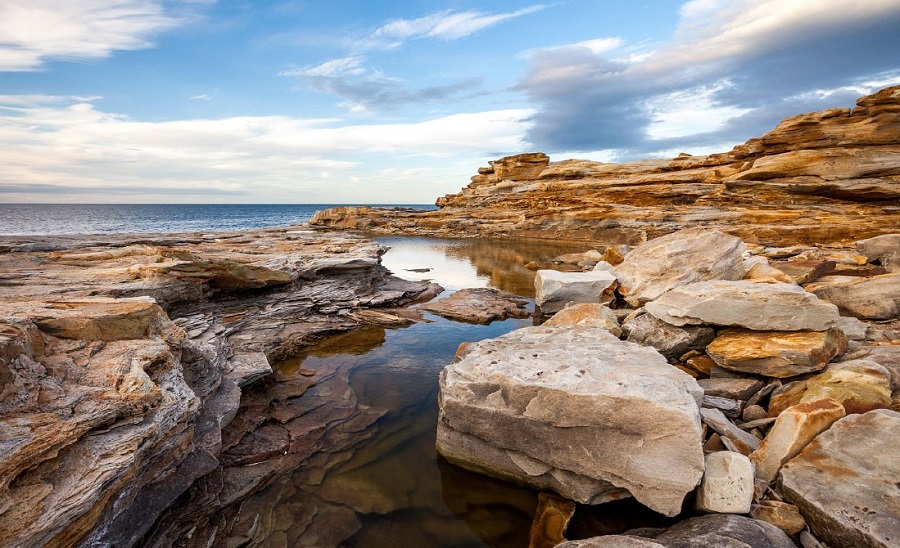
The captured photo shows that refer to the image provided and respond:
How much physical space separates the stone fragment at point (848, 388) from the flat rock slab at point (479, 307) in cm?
912

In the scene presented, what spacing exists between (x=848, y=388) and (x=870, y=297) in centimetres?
511

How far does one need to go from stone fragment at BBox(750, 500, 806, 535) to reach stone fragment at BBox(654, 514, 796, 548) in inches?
8.8

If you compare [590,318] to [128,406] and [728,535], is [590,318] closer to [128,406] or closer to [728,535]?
[728,535]

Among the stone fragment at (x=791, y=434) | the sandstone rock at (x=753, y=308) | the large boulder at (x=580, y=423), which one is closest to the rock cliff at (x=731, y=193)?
the sandstone rock at (x=753, y=308)

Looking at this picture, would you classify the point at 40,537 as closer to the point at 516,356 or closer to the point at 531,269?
the point at 516,356

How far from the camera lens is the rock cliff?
3206cm

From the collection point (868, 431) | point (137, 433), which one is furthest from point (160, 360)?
point (868, 431)

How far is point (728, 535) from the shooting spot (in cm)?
414

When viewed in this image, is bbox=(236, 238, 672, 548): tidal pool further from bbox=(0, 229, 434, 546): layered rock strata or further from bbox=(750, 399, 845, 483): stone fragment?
bbox=(750, 399, 845, 483): stone fragment

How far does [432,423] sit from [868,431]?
6434mm

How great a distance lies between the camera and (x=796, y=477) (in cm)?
477

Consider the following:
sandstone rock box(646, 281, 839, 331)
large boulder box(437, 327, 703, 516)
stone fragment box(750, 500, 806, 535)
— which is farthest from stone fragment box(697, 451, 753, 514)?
sandstone rock box(646, 281, 839, 331)

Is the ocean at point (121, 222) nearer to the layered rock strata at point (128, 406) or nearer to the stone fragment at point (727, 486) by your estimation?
the layered rock strata at point (128, 406)

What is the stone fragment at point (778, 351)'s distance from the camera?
717 centimetres
